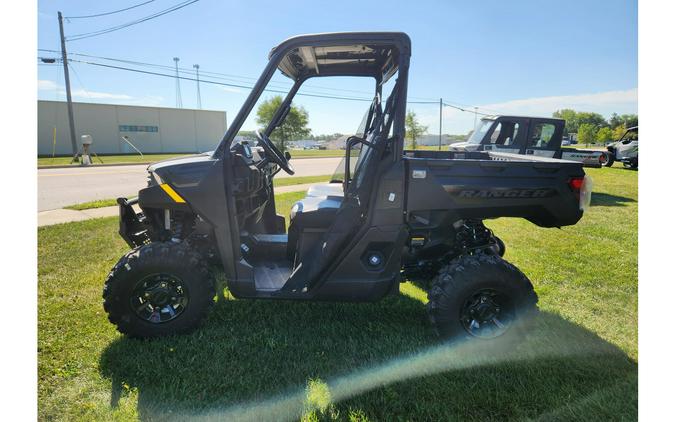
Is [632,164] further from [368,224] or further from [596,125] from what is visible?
[596,125]

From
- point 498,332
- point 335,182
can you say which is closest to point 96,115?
point 335,182

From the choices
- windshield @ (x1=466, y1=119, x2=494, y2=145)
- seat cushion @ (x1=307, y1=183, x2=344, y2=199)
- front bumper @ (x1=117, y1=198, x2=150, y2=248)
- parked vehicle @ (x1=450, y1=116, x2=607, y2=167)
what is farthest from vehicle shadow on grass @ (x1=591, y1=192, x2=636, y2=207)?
front bumper @ (x1=117, y1=198, x2=150, y2=248)

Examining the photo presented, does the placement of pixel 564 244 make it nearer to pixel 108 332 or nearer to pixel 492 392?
pixel 492 392

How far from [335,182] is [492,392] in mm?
2587

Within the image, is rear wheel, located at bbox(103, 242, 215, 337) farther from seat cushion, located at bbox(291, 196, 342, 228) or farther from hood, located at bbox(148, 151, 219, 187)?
seat cushion, located at bbox(291, 196, 342, 228)

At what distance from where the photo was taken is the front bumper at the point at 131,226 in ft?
10.7

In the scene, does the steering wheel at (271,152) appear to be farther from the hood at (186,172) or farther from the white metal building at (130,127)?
the white metal building at (130,127)

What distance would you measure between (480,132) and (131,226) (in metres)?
10.9

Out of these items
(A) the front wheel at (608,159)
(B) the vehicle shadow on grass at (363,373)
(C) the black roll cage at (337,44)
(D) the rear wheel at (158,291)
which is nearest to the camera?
(B) the vehicle shadow on grass at (363,373)

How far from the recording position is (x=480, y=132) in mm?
11797

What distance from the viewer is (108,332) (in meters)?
3.14

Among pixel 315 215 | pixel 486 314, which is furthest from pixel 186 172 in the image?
pixel 486 314

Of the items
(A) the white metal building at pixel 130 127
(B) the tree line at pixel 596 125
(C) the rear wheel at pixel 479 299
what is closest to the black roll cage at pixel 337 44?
(C) the rear wheel at pixel 479 299

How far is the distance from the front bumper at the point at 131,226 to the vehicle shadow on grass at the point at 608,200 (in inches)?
389
